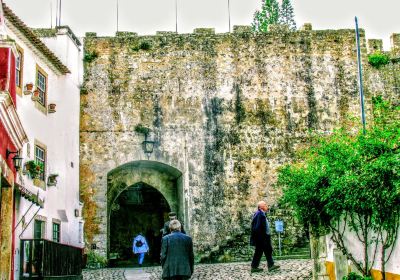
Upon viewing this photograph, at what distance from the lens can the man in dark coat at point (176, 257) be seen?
9312 mm

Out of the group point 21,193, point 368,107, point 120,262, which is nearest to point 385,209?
point 21,193

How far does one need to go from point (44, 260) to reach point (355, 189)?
19.8ft

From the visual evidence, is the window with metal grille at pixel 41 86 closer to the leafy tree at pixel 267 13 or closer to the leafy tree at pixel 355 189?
the leafy tree at pixel 355 189

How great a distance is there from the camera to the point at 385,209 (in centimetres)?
937

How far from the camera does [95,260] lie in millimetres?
19375

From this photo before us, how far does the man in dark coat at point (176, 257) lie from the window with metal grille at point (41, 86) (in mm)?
8711

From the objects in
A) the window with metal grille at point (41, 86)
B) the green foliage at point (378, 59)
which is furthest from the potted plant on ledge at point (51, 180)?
the green foliage at point (378, 59)

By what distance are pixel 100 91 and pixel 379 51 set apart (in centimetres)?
961

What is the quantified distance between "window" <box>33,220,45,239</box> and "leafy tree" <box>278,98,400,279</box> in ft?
23.1

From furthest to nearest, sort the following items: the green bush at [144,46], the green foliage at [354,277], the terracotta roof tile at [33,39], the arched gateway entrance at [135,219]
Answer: the arched gateway entrance at [135,219] → the green bush at [144,46] → the terracotta roof tile at [33,39] → the green foliage at [354,277]

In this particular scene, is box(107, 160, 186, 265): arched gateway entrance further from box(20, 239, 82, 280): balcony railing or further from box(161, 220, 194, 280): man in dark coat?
box(161, 220, 194, 280): man in dark coat

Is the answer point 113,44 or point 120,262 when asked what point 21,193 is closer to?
point 113,44

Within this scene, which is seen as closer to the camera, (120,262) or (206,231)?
(206,231)

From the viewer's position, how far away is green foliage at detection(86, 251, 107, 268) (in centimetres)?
1928
